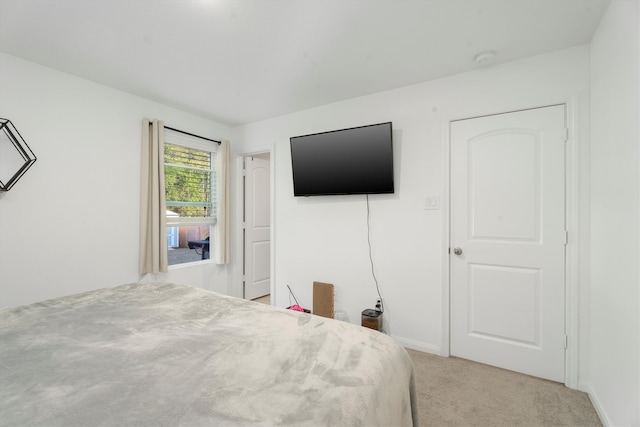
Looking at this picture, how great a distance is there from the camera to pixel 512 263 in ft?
7.61

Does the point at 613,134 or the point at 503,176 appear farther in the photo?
the point at 503,176

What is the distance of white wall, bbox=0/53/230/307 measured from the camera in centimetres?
228

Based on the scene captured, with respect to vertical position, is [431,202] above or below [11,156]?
below

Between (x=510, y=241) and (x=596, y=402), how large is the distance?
1113 millimetres

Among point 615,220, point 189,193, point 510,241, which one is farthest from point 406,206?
point 189,193

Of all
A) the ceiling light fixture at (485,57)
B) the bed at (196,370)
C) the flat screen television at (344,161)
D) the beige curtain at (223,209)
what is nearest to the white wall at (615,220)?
the ceiling light fixture at (485,57)

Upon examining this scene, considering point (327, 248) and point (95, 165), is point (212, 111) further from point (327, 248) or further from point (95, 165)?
point (327, 248)

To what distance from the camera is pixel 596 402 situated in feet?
6.11

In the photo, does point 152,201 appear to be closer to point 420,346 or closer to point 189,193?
point 189,193

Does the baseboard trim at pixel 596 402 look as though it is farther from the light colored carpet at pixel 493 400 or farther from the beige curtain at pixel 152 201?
the beige curtain at pixel 152 201

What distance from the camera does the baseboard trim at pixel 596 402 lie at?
1.70m

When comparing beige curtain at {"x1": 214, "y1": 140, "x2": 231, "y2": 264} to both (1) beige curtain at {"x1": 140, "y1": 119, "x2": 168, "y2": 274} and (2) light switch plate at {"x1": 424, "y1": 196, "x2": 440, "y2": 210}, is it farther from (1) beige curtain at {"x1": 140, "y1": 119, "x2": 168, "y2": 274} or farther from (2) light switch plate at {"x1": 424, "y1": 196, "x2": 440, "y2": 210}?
(2) light switch plate at {"x1": 424, "y1": 196, "x2": 440, "y2": 210}

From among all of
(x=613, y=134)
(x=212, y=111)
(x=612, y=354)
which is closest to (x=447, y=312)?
(x=612, y=354)

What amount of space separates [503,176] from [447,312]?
124cm
